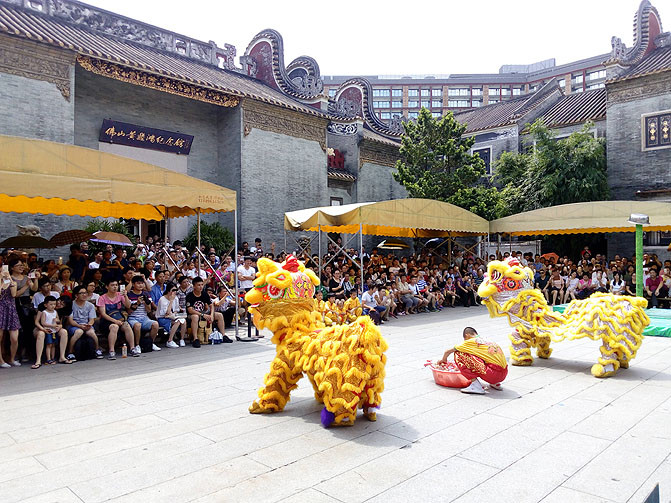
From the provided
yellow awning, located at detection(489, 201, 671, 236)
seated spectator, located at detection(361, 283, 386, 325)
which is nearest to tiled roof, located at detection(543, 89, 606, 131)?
yellow awning, located at detection(489, 201, 671, 236)

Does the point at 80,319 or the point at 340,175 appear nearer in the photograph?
the point at 80,319

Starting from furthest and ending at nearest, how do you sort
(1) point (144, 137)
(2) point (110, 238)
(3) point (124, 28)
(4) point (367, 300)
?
(3) point (124, 28) → (1) point (144, 137) → (2) point (110, 238) → (4) point (367, 300)

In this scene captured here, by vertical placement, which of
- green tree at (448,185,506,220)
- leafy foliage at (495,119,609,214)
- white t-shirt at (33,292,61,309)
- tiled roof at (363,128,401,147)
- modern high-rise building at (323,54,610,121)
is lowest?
white t-shirt at (33,292,61,309)

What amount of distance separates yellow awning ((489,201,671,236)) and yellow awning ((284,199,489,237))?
1.48 meters

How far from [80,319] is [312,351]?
13.6 ft

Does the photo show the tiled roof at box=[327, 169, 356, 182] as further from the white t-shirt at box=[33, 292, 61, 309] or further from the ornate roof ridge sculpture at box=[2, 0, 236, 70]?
the white t-shirt at box=[33, 292, 61, 309]

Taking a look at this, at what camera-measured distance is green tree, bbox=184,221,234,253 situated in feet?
45.3

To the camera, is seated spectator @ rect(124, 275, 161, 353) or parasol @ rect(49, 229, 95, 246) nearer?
seated spectator @ rect(124, 275, 161, 353)

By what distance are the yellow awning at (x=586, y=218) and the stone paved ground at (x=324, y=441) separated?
8.63 meters

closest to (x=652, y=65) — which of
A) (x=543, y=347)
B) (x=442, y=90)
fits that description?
(x=543, y=347)

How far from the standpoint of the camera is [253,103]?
15.9 m

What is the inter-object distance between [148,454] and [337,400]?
1.40 m

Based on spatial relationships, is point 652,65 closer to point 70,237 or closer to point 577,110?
point 577,110

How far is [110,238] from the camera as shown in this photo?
10.7 metres
